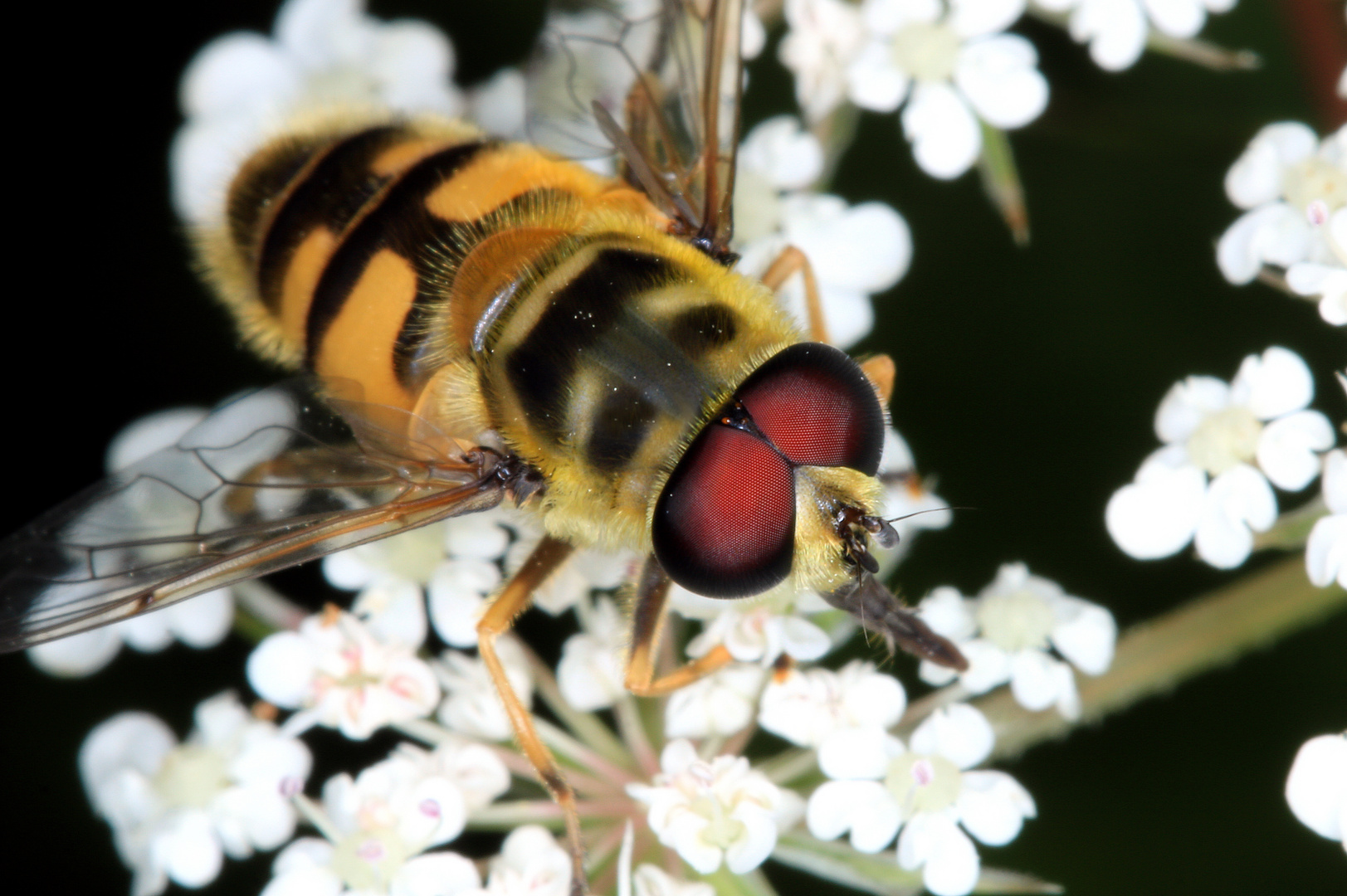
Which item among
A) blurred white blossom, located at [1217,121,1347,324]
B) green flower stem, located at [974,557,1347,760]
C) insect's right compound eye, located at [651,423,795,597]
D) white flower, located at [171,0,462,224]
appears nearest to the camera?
insect's right compound eye, located at [651,423,795,597]

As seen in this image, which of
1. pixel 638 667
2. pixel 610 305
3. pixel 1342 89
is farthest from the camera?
pixel 1342 89

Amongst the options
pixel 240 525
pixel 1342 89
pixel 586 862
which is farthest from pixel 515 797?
pixel 1342 89

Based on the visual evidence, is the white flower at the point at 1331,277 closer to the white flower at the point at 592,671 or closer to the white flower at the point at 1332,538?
the white flower at the point at 1332,538

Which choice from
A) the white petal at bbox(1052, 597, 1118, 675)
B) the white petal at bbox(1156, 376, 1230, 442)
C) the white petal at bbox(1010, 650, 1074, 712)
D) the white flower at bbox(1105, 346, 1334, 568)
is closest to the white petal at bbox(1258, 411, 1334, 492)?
the white flower at bbox(1105, 346, 1334, 568)

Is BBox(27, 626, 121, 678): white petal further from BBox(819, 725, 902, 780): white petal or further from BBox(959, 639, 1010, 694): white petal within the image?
BBox(959, 639, 1010, 694): white petal

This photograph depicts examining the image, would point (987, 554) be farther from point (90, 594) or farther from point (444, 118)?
point (90, 594)

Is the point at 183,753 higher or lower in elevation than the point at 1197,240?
lower
